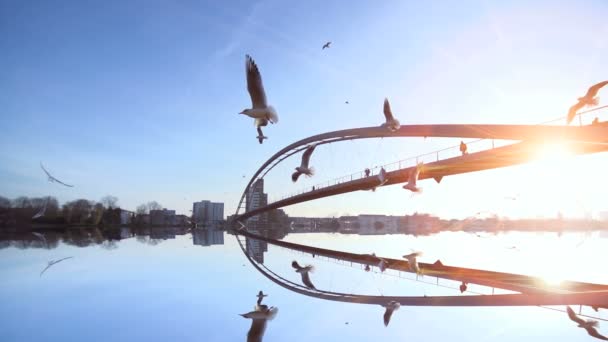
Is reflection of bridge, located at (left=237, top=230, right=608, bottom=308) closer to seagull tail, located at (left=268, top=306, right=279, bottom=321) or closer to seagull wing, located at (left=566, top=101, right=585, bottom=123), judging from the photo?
seagull tail, located at (left=268, top=306, right=279, bottom=321)

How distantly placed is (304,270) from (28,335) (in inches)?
368

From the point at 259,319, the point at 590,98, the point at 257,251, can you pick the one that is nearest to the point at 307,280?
the point at 259,319

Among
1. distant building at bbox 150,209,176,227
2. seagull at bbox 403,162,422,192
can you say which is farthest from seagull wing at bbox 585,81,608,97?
distant building at bbox 150,209,176,227

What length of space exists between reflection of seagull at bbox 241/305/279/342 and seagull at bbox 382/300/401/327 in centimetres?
198

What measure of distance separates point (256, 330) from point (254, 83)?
25.7 ft

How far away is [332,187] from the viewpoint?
1581 inches

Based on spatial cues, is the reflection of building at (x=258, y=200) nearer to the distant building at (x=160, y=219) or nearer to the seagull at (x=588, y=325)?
the distant building at (x=160, y=219)

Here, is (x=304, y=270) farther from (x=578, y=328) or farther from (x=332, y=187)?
(x=332, y=187)

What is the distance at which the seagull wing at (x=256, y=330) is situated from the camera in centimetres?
553

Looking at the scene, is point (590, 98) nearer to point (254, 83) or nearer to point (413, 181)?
point (413, 181)

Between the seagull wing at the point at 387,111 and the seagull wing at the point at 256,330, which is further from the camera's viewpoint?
the seagull wing at the point at 387,111

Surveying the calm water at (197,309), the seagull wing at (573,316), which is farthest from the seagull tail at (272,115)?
the seagull wing at (573,316)

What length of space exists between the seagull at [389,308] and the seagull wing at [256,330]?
2.06 meters

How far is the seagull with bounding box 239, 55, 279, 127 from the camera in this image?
1176 centimetres
